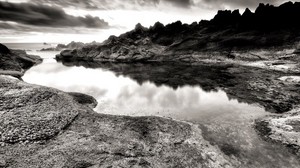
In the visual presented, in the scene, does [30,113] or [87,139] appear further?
[30,113]

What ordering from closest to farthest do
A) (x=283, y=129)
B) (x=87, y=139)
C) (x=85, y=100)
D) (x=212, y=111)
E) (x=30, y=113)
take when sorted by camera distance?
(x=87, y=139) < (x=30, y=113) < (x=283, y=129) < (x=212, y=111) < (x=85, y=100)

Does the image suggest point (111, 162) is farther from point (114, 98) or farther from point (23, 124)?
point (114, 98)

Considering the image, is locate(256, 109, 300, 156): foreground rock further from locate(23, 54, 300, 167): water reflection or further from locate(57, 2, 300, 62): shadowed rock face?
locate(57, 2, 300, 62): shadowed rock face

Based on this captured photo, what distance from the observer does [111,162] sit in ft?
48.3

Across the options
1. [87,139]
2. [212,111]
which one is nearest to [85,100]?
[87,139]

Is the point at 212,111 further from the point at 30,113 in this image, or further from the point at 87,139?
the point at 30,113

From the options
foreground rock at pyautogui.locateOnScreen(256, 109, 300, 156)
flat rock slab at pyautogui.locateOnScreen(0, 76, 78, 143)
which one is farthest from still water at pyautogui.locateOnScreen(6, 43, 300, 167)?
flat rock slab at pyautogui.locateOnScreen(0, 76, 78, 143)

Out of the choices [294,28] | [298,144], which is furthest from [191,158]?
[294,28]

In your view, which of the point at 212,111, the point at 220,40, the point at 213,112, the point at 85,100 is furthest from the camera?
the point at 220,40

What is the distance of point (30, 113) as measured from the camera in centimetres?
2044

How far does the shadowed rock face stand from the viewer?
8944 cm

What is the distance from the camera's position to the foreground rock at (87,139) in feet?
49.0

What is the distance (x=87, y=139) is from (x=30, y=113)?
8.66 metres

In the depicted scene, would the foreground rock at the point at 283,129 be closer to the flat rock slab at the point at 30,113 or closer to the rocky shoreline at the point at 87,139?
the rocky shoreline at the point at 87,139
